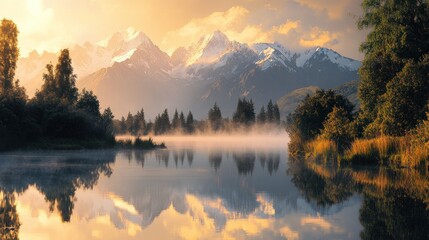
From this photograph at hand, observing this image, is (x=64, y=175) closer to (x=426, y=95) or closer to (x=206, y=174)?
(x=206, y=174)

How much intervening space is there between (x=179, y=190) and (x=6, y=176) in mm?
8845

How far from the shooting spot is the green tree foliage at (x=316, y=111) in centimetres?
4256

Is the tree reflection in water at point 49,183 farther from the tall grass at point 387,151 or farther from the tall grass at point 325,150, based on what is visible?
the tall grass at point 325,150

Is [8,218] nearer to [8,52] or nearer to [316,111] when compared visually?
[316,111]

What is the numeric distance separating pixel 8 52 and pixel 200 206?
52.9 metres

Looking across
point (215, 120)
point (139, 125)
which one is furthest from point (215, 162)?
point (215, 120)

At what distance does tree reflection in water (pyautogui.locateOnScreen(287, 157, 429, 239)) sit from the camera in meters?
12.0

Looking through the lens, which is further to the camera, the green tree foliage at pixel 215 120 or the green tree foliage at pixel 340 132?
the green tree foliage at pixel 215 120

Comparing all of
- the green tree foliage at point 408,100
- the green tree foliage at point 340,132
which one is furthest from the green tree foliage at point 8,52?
the green tree foliage at point 408,100

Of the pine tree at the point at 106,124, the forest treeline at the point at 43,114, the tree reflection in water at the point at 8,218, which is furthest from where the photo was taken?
the pine tree at the point at 106,124

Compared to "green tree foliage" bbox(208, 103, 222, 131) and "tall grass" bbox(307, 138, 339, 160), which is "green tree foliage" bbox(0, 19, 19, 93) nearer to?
"tall grass" bbox(307, 138, 339, 160)

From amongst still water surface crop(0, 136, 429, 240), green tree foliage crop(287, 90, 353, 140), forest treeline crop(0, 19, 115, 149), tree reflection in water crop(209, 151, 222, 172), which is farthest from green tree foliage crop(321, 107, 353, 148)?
forest treeline crop(0, 19, 115, 149)

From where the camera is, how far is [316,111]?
140ft

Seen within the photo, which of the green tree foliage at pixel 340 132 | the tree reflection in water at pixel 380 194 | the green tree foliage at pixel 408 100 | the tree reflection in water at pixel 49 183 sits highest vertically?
the green tree foliage at pixel 408 100
